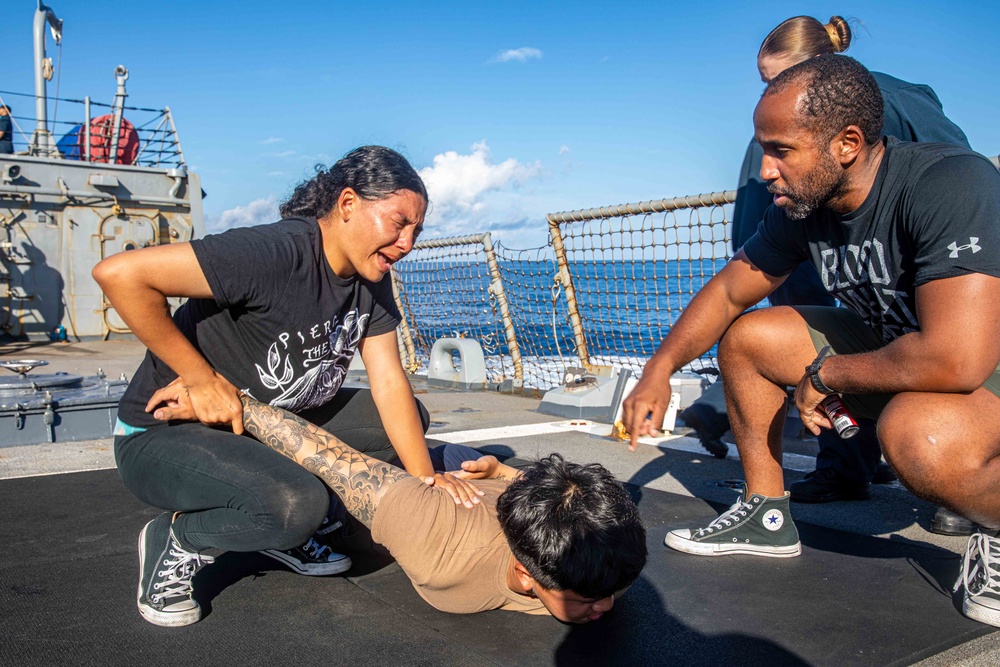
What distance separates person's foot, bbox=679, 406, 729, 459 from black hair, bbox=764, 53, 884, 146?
1.97 meters

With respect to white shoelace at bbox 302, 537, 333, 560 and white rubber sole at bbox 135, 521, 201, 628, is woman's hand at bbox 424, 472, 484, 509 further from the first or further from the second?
white rubber sole at bbox 135, 521, 201, 628

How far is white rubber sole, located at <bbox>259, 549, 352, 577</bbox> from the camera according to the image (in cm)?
228

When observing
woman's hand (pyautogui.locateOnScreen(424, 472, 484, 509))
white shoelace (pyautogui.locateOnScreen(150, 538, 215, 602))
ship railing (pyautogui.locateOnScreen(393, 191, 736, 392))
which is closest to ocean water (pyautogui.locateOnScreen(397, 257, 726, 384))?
ship railing (pyautogui.locateOnScreen(393, 191, 736, 392))

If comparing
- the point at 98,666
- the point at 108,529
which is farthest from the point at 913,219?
the point at 108,529

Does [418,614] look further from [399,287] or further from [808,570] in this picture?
[399,287]

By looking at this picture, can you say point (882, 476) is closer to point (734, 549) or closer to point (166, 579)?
point (734, 549)

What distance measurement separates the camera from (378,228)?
7.16ft

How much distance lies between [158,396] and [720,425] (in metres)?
2.69

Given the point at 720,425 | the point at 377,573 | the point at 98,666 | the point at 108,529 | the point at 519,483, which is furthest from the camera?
the point at 720,425

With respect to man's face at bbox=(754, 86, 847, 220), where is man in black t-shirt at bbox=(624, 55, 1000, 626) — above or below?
below

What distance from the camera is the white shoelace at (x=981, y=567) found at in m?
1.96

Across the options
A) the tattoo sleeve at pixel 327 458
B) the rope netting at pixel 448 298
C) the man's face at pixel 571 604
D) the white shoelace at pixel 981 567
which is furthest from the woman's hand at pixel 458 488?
the rope netting at pixel 448 298

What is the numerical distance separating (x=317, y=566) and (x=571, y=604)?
0.87m

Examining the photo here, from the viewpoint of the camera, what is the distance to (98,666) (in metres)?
1.69
